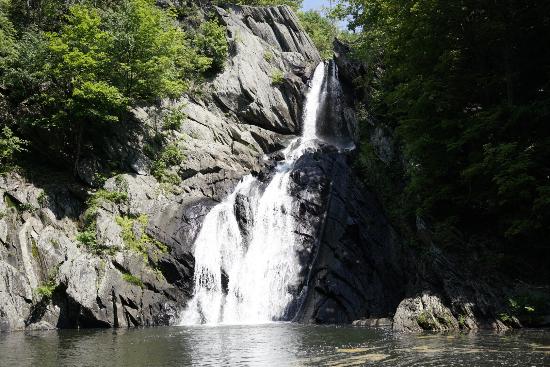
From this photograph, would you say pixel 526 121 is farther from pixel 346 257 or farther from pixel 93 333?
pixel 93 333

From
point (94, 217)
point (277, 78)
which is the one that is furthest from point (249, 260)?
point (277, 78)

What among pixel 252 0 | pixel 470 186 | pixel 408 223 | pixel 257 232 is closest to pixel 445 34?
pixel 470 186

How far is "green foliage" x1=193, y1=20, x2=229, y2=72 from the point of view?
33.5 meters

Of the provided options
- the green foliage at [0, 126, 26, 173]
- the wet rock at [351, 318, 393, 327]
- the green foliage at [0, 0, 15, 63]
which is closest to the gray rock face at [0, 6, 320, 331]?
the green foliage at [0, 126, 26, 173]

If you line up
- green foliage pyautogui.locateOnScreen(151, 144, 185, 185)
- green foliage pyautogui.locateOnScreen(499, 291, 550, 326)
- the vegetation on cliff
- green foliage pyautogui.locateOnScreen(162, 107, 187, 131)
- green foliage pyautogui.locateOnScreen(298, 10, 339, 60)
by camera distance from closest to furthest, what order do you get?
green foliage pyautogui.locateOnScreen(499, 291, 550, 326) → the vegetation on cliff → green foliage pyautogui.locateOnScreen(151, 144, 185, 185) → green foliage pyautogui.locateOnScreen(162, 107, 187, 131) → green foliage pyautogui.locateOnScreen(298, 10, 339, 60)

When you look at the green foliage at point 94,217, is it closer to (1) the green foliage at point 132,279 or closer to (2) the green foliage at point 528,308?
(1) the green foliage at point 132,279

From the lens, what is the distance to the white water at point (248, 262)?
20.0 metres

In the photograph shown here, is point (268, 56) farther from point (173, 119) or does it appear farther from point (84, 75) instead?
point (84, 75)

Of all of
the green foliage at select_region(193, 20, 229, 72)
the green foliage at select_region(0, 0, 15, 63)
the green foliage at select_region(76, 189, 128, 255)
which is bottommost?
the green foliage at select_region(76, 189, 128, 255)

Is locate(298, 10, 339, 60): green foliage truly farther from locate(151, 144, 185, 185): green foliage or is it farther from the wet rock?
the wet rock

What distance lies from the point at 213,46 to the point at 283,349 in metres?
26.2

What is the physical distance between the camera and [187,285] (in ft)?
67.9

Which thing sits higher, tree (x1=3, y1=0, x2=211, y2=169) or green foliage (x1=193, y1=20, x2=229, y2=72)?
green foliage (x1=193, y1=20, x2=229, y2=72)

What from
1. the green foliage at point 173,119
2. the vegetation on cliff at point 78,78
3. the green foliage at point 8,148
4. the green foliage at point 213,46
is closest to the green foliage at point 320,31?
the green foliage at point 213,46
